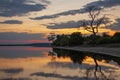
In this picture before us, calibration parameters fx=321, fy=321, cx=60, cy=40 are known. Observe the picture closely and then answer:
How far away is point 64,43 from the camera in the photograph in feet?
562

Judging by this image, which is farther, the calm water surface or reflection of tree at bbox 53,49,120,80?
reflection of tree at bbox 53,49,120,80

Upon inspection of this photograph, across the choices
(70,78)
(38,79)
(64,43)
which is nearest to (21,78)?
(38,79)

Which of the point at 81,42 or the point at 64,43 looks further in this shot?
the point at 64,43

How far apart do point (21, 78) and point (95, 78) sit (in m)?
6.22

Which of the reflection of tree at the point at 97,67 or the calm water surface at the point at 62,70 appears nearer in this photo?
the calm water surface at the point at 62,70

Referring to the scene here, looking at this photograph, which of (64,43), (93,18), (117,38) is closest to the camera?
(93,18)

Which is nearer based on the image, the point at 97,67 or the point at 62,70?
the point at 62,70

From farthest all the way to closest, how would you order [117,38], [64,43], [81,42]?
[64,43], [81,42], [117,38]

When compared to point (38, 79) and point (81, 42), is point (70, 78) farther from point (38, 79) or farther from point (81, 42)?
point (81, 42)

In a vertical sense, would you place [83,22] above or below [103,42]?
above

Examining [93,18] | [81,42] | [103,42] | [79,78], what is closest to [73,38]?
[81,42]

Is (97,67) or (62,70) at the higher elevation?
(62,70)

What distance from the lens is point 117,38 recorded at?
116188 mm

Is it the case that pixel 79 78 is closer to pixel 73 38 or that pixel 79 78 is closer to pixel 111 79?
pixel 111 79
